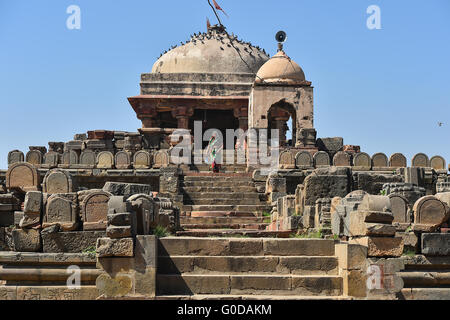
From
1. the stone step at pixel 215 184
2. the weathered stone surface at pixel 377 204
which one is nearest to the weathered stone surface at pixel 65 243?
the weathered stone surface at pixel 377 204

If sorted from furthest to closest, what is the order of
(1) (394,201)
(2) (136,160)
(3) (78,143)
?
(3) (78,143) → (2) (136,160) → (1) (394,201)

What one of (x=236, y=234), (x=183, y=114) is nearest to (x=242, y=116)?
(x=183, y=114)

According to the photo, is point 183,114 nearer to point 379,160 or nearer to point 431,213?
point 379,160

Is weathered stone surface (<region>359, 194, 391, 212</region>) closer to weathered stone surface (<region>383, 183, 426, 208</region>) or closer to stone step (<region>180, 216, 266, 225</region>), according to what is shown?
weathered stone surface (<region>383, 183, 426, 208</region>)

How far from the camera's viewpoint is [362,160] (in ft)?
65.2

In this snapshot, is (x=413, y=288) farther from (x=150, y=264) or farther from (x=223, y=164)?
(x=223, y=164)

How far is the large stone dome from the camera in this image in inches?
1192

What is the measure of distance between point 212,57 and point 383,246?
902 inches

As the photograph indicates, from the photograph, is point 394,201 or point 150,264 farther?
point 394,201

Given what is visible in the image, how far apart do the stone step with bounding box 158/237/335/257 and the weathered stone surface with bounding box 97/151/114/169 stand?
11.5 m
